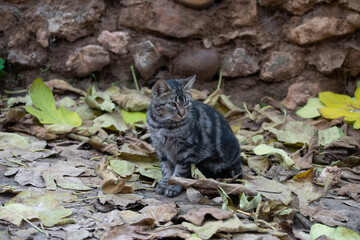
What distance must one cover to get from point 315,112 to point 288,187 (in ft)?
5.16

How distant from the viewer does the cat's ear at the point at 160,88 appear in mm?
3363

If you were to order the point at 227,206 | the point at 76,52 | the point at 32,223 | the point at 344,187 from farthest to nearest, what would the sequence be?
1. the point at 76,52
2. the point at 344,187
3. the point at 227,206
4. the point at 32,223

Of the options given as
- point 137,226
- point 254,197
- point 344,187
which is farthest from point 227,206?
point 344,187

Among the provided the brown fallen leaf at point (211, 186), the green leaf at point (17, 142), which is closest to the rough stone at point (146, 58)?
the green leaf at point (17, 142)

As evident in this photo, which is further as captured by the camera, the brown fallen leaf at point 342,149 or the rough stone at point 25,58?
the rough stone at point 25,58

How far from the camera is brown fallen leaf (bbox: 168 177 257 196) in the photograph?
2.80 m

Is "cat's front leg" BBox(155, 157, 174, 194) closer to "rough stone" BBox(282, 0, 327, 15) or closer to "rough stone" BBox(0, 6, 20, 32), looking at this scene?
"rough stone" BBox(282, 0, 327, 15)

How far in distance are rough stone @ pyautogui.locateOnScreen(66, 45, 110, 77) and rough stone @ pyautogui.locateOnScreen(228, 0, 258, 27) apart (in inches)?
61.1

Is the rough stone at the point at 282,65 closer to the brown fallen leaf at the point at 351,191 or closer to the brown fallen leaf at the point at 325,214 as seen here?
the brown fallen leaf at the point at 351,191

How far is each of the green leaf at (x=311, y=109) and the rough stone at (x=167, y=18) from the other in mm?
1468

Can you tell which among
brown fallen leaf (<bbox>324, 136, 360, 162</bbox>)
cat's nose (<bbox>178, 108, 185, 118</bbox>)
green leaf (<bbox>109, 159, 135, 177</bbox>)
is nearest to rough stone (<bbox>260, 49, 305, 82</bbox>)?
brown fallen leaf (<bbox>324, 136, 360, 162</bbox>)

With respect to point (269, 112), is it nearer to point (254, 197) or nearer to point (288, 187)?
point (288, 187)

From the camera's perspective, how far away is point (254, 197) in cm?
272

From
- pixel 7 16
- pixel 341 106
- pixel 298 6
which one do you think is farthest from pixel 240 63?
pixel 7 16
